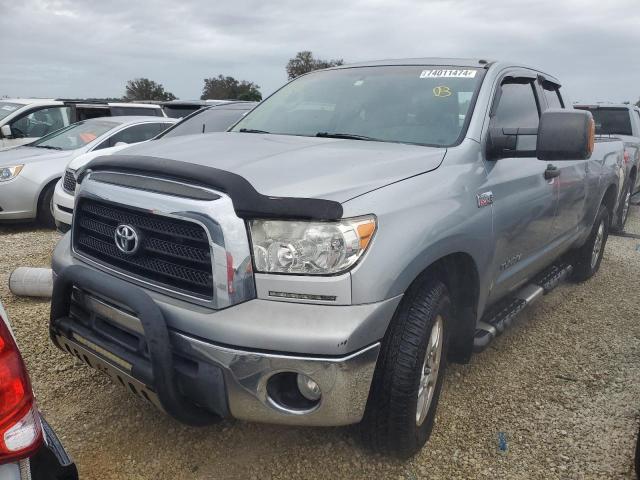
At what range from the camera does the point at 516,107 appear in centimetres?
353

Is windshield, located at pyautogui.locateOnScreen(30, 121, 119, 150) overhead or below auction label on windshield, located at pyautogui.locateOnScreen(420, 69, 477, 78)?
below

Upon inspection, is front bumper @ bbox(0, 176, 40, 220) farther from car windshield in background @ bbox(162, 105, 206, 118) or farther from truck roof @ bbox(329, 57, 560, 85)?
car windshield in background @ bbox(162, 105, 206, 118)

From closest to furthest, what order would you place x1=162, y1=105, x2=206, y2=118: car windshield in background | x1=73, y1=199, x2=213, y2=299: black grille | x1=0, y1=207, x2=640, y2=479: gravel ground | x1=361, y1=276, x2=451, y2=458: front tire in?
x1=73, y1=199, x2=213, y2=299: black grille < x1=361, y1=276, x2=451, y2=458: front tire < x1=0, y1=207, x2=640, y2=479: gravel ground < x1=162, y1=105, x2=206, y2=118: car windshield in background

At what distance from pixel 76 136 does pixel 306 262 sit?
7166mm

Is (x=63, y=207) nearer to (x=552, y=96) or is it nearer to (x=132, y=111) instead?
(x=552, y=96)

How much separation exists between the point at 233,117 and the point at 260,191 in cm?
513

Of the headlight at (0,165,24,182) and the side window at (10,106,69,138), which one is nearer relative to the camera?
the headlight at (0,165,24,182)

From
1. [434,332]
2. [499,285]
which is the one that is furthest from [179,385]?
[499,285]

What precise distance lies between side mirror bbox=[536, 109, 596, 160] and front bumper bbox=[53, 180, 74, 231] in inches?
198

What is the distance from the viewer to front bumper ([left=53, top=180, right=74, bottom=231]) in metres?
6.15

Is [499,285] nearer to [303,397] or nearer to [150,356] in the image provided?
[303,397]

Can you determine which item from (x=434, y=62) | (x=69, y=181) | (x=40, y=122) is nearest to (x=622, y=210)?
(x=434, y=62)

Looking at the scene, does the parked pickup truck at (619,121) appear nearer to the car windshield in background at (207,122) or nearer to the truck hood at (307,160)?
the car windshield in background at (207,122)

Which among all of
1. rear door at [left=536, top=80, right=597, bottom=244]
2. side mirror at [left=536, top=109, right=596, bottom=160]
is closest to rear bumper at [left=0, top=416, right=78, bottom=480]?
side mirror at [left=536, top=109, right=596, bottom=160]
